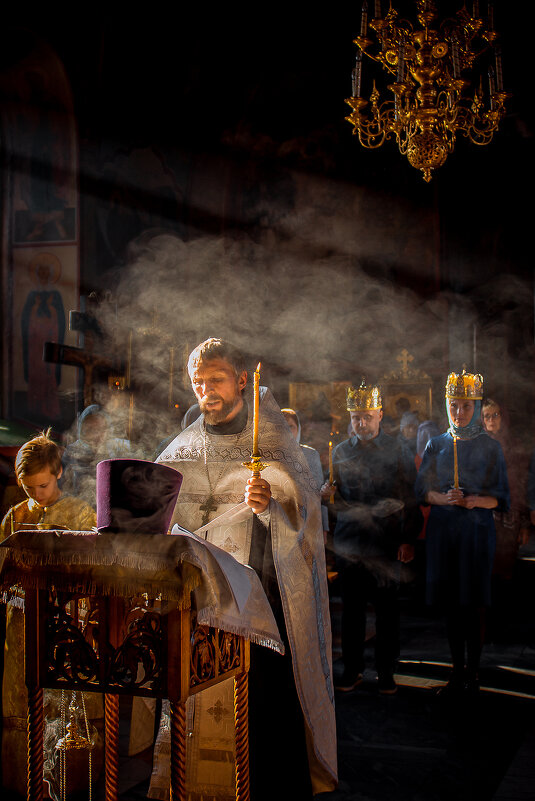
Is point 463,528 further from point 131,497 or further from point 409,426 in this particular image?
point 409,426

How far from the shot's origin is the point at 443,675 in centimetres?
454

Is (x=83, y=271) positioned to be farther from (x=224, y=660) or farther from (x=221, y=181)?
(x=224, y=660)

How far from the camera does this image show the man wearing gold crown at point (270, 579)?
2.63 metres

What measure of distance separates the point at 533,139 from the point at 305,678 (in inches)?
280

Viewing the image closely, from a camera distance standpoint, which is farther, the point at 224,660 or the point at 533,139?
the point at 533,139

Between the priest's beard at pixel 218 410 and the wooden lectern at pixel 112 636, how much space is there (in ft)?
3.07

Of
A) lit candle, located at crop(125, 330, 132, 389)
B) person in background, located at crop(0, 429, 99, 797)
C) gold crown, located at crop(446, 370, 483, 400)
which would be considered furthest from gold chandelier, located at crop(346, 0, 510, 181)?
person in background, located at crop(0, 429, 99, 797)

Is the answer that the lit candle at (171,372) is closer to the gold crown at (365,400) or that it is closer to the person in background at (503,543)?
the person in background at (503,543)

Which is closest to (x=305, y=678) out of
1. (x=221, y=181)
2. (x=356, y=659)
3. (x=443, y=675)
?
(x=356, y=659)

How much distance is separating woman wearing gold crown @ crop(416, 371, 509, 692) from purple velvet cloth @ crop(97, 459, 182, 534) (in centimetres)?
255

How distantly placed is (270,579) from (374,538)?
5.59 ft

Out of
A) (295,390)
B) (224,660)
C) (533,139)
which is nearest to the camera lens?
(224,660)

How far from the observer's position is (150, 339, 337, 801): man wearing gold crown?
8.63ft

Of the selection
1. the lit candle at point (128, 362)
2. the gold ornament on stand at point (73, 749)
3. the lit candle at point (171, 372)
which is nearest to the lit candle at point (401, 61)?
the lit candle at point (128, 362)
